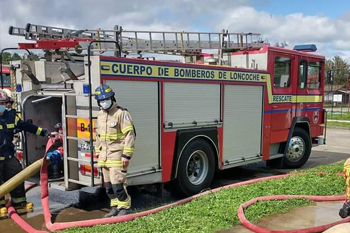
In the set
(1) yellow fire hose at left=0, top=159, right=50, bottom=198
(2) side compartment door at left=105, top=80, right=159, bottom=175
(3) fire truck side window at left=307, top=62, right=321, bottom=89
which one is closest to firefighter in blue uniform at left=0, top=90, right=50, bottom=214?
(1) yellow fire hose at left=0, top=159, right=50, bottom=198

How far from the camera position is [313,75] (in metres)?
8.55

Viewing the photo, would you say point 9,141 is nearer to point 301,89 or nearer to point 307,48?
point 301,89

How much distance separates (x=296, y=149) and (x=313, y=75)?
5.81 feet

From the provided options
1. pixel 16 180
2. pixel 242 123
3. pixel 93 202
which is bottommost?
pixel 93 202

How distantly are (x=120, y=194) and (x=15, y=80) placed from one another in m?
2.69

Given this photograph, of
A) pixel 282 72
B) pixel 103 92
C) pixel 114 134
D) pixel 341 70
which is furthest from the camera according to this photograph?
pixel 341 70

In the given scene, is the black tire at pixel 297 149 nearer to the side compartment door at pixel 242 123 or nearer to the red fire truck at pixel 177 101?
the red fire truck at pixel 177 101

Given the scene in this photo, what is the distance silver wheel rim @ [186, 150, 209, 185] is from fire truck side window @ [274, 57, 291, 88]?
2.47 meters

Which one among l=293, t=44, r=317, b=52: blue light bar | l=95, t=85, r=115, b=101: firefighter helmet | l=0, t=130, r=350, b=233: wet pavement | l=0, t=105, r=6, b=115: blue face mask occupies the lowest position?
l=0, t=130, r=350, b=233: wet pavement

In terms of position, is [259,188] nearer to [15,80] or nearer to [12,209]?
[12,209]

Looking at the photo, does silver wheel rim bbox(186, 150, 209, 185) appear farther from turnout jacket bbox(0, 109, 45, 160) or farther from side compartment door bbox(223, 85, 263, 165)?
turnout jacket bbox(0, 109, 45, 160)

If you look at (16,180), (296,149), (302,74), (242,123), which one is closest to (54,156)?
(16,180)

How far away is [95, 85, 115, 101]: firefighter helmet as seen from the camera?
4410 mm

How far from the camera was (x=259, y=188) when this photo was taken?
5766mm
